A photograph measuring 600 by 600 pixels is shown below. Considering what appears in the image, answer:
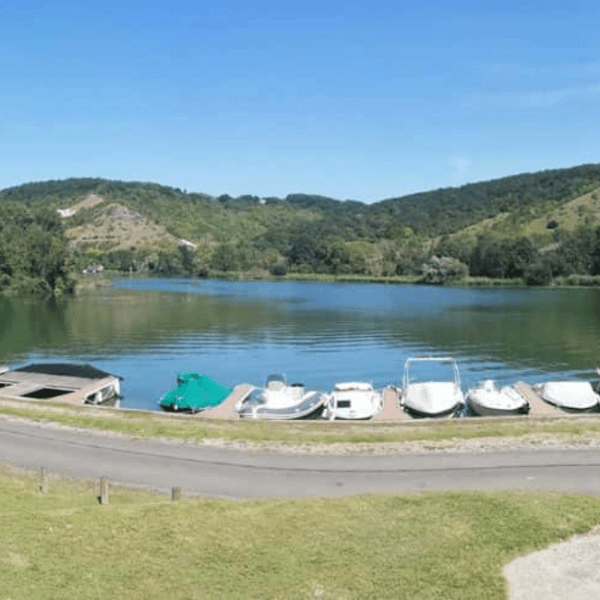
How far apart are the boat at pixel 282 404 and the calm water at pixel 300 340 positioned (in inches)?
347

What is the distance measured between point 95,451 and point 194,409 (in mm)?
13110

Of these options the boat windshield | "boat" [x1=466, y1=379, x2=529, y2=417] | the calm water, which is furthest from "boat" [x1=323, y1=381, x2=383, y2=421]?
the boat windshield

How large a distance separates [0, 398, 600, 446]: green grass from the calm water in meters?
11.1

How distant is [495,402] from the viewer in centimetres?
3494

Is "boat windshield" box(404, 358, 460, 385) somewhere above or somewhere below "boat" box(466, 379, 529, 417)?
below

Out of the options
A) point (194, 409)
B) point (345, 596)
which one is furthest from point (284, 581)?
point (194, 409)

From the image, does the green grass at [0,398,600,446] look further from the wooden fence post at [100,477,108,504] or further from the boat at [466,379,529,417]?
the wooden fence post at [100,477,108,504]

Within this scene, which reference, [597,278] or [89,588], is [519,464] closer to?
[89,588]

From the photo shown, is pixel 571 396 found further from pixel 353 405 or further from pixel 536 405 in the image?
pixel 353 405

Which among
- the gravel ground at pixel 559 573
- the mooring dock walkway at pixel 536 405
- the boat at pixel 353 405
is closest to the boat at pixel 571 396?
the mooring dock walkway at pixel 536 405

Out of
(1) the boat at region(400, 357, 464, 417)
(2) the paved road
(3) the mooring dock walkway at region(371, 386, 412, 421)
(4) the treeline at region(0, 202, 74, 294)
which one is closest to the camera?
(2) the paved road

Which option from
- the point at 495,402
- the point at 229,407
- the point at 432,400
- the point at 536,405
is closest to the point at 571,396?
the point at 536,405

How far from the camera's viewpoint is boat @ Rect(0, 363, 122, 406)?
40.5m

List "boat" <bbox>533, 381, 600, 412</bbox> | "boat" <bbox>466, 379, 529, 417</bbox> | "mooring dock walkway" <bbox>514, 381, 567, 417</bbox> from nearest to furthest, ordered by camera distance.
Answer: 1. "mooring dock walkway" <bbox>514, 381, 567, 417</bbox>
2. "boat" <bbox>466, 379, 529, 417</bbox>
3. "boat" <bbox>533, 381, 600, 412</bbox>
